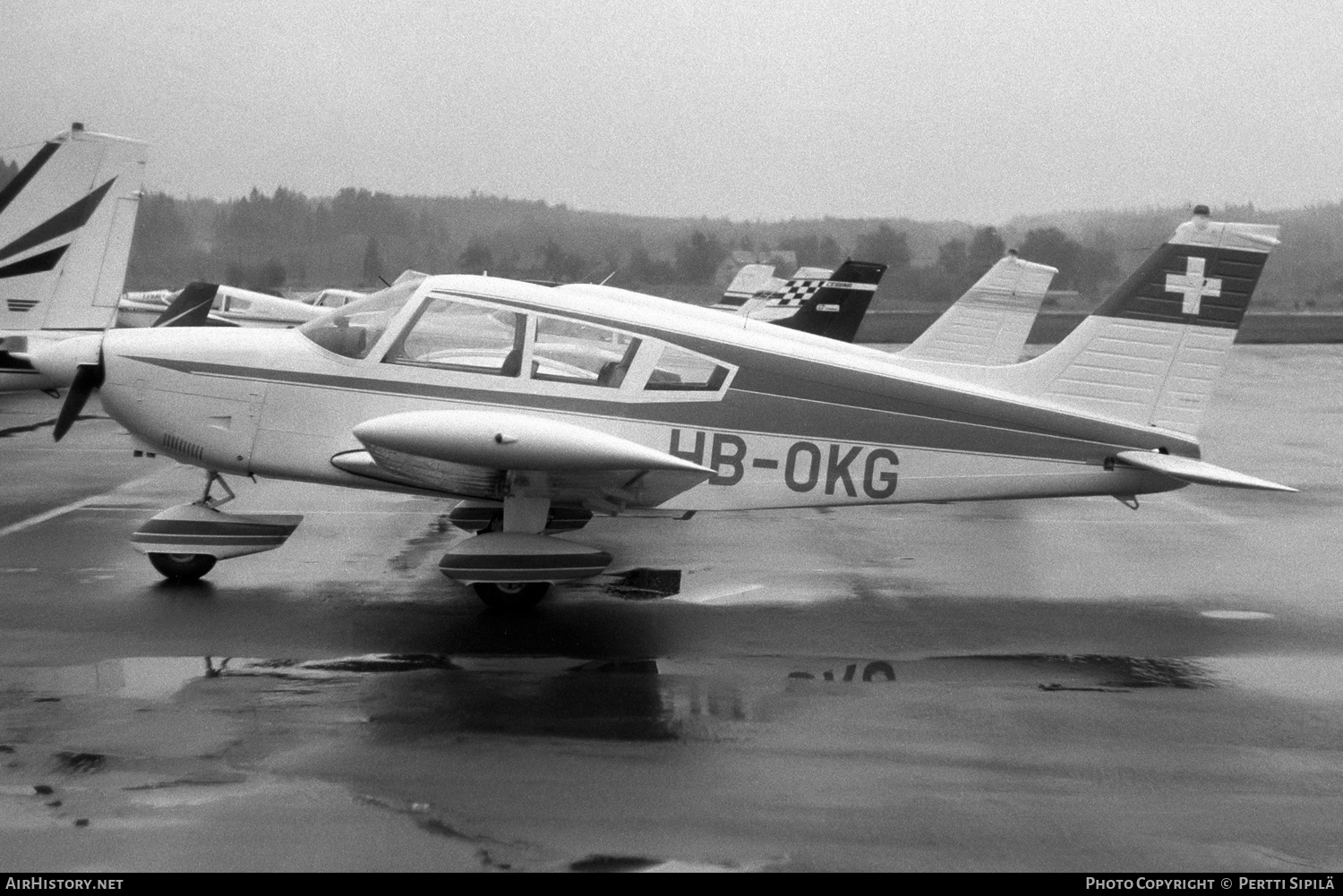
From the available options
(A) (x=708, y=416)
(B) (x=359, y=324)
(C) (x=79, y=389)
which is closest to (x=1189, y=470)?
(A) (x=708, y=416)

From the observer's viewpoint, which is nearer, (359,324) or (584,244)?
(359,324)

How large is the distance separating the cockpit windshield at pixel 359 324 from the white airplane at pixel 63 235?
18.8ft

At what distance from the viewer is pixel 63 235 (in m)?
12.5

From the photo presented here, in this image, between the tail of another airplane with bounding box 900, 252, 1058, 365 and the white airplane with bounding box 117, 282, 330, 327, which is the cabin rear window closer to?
the tail of another airplane with bounding box 900, 252, 1058, 365

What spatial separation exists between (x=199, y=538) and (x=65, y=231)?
6.06 m

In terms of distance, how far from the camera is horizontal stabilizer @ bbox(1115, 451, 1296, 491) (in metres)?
7.60

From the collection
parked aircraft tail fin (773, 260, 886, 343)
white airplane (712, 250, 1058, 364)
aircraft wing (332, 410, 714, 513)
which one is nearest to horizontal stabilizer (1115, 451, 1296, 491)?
aircraft wing (332, 410, 714, 513)

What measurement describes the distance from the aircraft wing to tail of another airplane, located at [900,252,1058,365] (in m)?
7.82

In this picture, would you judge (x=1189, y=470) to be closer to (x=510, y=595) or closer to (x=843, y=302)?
(x=510, y=595)

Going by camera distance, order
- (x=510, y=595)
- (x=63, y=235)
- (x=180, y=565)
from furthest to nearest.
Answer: (x=63, y=235), (x=180, y=565), (x=510, y=595)

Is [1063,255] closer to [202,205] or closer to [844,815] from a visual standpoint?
[202,205]

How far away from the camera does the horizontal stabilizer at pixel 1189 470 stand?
7.60 m

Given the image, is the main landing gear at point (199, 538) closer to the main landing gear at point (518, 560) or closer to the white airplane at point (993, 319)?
the main landing gear at point (518, 560)

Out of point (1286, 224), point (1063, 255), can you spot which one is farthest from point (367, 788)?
point (1286, 224)
